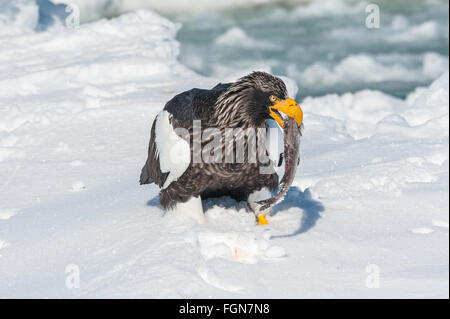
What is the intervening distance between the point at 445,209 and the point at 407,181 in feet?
2.64

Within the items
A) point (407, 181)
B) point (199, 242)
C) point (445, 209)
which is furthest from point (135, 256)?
point (407, 181)

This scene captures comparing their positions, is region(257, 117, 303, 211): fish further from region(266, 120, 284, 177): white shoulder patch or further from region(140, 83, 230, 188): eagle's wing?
region(140, 83, 230, 188): eagle's wing

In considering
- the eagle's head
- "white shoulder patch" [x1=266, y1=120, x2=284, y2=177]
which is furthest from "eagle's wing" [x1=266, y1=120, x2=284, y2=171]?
the eagle's head

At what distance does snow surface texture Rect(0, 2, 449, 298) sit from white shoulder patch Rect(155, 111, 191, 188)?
389 mm

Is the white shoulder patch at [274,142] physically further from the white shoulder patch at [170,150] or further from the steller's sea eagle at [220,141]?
the white shoulder patch at [170,150]

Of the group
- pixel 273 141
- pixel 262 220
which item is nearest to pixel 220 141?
pixel 273 141

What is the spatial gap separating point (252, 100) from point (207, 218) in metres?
1.02

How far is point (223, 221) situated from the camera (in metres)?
4.34

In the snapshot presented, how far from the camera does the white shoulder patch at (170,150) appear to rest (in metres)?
4.05

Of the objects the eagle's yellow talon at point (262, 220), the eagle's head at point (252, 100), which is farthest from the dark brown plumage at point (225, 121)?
the eagle's yellow talon at point (262, 220)

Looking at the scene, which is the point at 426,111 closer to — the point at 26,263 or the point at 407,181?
the point at 407,181

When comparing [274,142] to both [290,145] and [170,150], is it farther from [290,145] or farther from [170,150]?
[170,150]

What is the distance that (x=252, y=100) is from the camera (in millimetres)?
3965

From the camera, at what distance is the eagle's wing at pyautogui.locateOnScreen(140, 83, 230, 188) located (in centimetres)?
407
